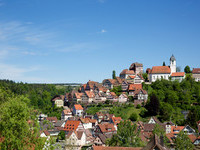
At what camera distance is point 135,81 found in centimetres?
10200

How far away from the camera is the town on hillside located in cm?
5991

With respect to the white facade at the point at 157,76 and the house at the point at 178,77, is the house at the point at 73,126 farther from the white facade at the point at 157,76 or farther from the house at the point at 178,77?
the house at the point at 178,77

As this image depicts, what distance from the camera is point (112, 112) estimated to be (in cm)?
8162

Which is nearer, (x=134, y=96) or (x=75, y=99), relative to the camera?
(x=134, y=96)

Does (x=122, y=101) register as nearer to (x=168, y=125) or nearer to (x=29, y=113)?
(x=168, y=125)

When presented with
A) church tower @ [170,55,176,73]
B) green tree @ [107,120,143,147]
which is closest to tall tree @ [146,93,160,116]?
church tower @ [170,55,176,73]

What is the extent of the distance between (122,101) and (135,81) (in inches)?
582

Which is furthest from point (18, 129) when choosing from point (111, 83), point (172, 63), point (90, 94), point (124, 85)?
point (172, 63)

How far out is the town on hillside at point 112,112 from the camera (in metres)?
59.9

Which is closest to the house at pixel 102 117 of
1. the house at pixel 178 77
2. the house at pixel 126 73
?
the house at pixel 126 73

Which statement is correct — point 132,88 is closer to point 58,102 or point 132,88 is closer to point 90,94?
point 90,94

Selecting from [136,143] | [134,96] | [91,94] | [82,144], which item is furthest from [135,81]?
[136,143]

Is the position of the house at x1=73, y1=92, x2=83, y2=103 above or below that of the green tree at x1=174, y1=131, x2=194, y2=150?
above

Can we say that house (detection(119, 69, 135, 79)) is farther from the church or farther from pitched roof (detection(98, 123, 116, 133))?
pitched roof (detection(98, 123, 116, 133))
